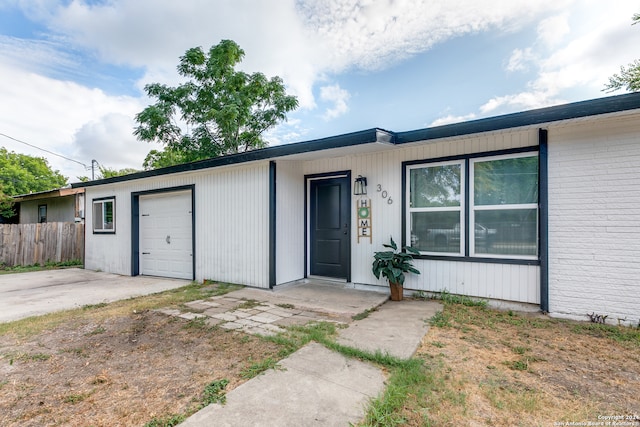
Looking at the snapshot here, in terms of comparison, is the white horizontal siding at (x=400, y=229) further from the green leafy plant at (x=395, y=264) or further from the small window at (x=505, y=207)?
the green leafy plant at (x=395, y=264)

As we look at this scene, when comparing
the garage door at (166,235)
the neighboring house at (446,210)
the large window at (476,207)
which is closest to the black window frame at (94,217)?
the garage door at (166,235)

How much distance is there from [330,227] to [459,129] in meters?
2.78

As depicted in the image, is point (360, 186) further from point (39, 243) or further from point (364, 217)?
point (39, 243)

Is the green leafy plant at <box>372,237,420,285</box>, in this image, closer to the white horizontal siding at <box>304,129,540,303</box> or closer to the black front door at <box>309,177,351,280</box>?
the white horizontal siding at <box>304,129,540,303</box>

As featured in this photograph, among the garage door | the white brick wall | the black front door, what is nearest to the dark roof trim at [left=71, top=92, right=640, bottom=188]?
the white brick wall

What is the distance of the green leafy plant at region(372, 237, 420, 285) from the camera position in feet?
14.3

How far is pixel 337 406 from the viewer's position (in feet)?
6.25

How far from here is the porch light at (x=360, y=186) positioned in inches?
203

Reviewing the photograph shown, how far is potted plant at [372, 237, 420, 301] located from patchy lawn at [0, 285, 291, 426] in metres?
2.16

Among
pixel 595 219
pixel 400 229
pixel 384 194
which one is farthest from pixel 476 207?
pixel 384 194

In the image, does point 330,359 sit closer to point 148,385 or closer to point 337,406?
point 337,406

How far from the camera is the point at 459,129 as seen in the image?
3.86m

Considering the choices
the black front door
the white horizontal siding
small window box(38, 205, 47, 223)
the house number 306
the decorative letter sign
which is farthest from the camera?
small window box(38, 205, 47, 223)

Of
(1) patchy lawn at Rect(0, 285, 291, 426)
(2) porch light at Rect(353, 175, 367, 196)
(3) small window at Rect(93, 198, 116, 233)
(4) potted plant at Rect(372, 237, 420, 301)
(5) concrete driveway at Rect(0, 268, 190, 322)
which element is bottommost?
(5) concrete driveway at Rect(0, 268, 190, 322)
